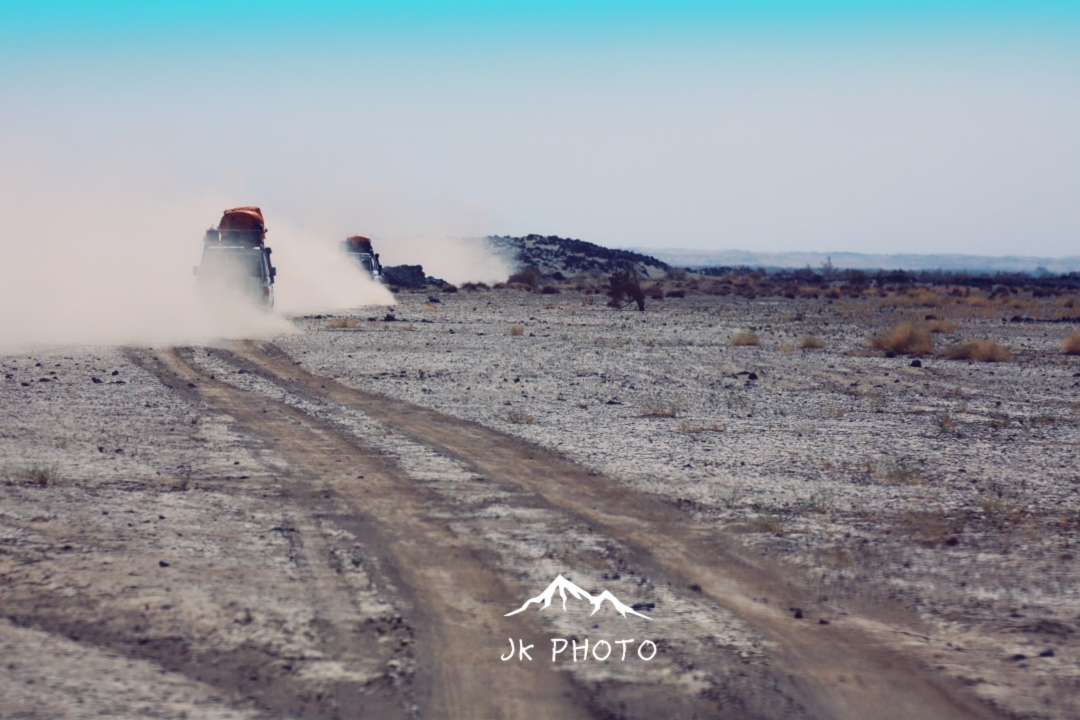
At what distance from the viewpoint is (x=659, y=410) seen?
595 inches

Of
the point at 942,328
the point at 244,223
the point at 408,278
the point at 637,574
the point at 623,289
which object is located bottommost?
the point at 942,328

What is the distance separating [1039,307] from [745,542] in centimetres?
5226

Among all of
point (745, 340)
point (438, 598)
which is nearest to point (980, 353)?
point (745, 340)

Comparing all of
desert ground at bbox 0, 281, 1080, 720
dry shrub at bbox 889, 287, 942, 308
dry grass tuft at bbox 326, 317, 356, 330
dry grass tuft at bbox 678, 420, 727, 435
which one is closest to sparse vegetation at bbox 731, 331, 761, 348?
desert ground at bbox 0, 281, 1080, 720

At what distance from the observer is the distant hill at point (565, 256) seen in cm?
13325

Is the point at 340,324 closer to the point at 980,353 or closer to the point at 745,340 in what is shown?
the point at 745,340

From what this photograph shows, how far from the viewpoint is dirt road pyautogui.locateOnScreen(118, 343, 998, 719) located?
492cm

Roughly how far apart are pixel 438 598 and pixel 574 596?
0.85m

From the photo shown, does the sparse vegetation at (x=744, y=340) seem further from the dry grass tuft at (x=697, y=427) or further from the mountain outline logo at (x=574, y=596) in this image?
the mountain outline logo at (x=574, y=596)

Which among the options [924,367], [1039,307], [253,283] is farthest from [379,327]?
[1039,307]

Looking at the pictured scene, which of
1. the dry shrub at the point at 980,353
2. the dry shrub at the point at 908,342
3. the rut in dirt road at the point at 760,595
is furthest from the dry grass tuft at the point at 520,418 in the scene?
the dry shrub at the point at 908,342

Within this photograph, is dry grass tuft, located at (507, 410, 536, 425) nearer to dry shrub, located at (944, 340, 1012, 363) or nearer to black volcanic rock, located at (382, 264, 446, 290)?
dry shrub, located at (944, 340, 1012, 363)

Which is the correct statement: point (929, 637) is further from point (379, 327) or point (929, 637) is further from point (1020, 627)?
point (379, 327)

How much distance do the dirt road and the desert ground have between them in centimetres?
2
